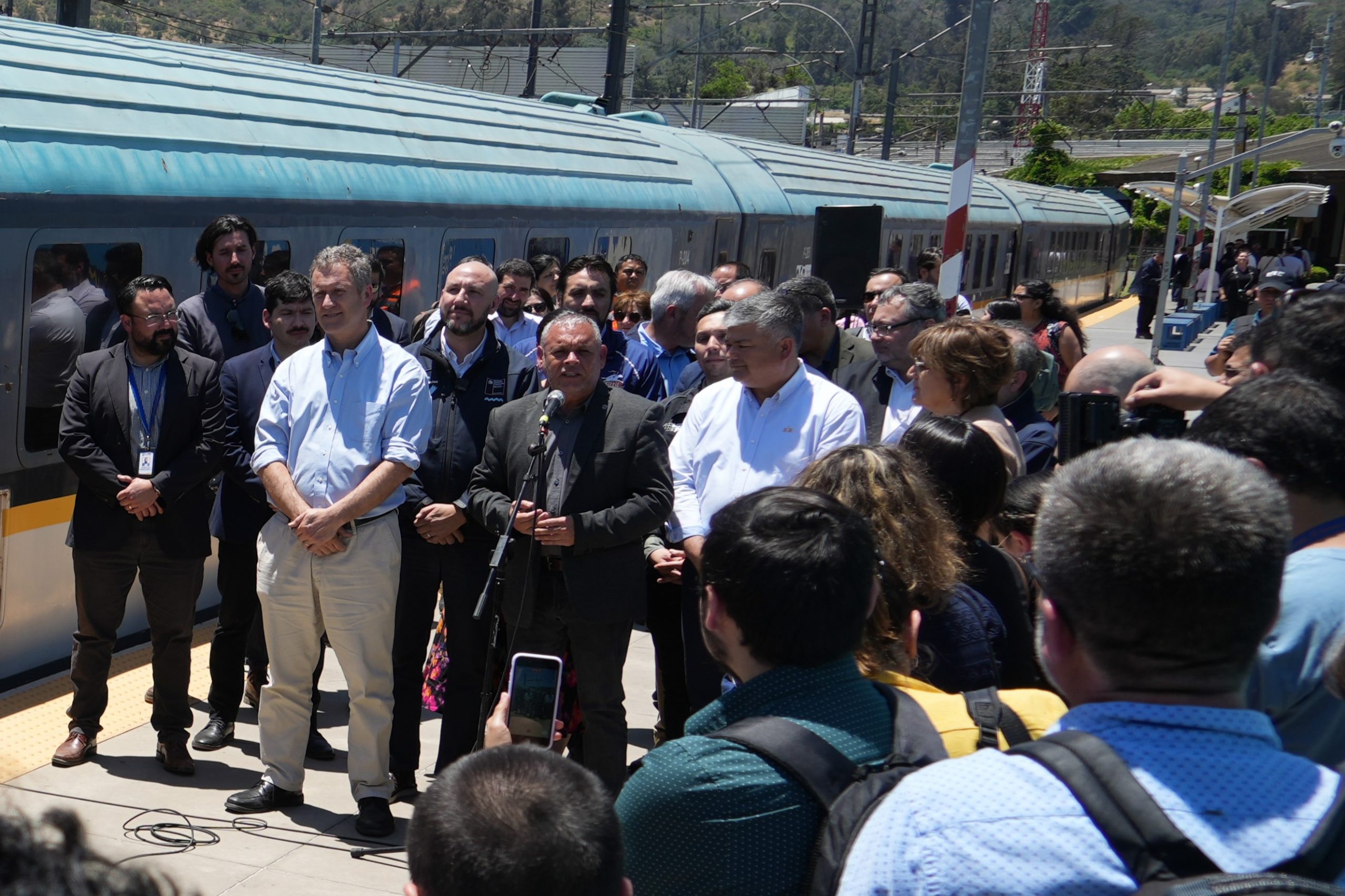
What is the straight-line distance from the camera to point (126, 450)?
5523 mm

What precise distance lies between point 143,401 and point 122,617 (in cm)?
91

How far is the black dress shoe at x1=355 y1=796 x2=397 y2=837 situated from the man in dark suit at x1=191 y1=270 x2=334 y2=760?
2.56ft

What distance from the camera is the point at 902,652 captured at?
2713mm

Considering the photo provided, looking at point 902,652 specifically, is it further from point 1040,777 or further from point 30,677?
point 30,677

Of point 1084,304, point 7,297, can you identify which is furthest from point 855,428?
point 1084,304

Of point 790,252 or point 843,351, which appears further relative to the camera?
point 790,252

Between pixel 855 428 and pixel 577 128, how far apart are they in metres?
8.42

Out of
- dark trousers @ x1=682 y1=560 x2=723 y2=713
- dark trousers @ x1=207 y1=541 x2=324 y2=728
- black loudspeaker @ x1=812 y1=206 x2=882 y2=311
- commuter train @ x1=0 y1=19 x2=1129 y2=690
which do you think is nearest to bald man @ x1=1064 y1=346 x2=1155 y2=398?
dark trousers @ x1=682 y1=560 x2=723 y2=713

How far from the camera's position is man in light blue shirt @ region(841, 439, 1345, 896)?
155 cm

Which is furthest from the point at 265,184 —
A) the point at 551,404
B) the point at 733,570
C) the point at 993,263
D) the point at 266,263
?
the point at 993,263

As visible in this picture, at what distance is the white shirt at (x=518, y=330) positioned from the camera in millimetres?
7973

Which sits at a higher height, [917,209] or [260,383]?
[917,209]

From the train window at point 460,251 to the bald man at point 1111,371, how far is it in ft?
17.5

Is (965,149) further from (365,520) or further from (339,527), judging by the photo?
(339,527)
